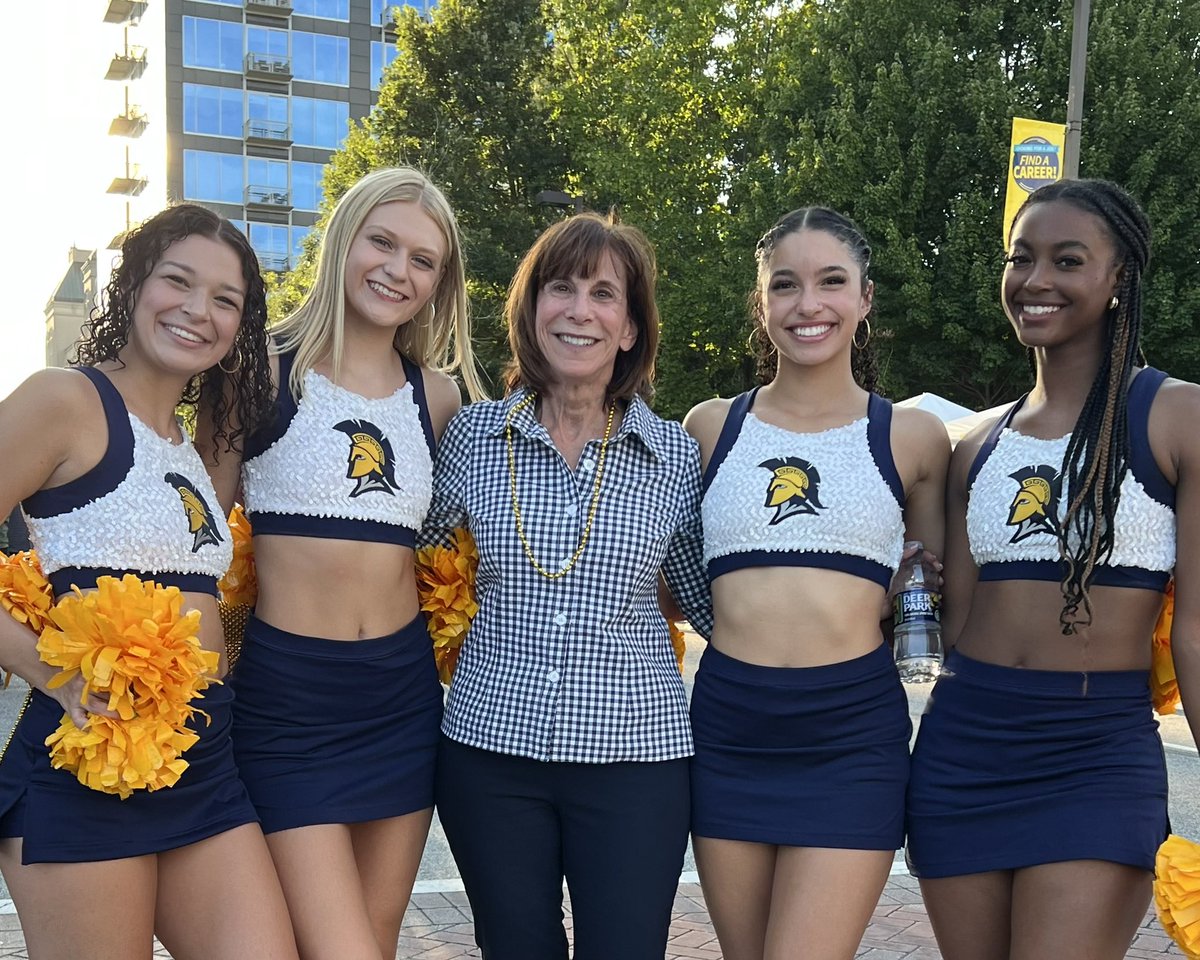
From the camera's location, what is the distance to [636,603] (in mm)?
3264

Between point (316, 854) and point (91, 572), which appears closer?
point (91, 572)

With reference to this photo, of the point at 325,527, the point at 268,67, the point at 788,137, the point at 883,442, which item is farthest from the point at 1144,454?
the point at 268,67

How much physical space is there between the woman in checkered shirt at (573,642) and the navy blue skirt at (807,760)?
A: 0.39ft

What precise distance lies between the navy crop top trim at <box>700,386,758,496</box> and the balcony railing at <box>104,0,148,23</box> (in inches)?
2167

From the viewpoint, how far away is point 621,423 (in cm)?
345

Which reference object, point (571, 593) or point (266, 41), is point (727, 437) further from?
point (266, 41)

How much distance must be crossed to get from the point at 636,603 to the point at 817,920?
3.03 feet

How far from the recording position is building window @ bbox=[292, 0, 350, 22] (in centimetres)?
4891

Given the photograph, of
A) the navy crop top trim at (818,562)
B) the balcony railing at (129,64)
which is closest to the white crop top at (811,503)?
the navy crop top trim at (818,562)

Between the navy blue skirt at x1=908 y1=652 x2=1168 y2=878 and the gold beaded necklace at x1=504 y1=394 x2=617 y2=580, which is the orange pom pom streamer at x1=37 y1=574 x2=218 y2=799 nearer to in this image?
the gold beaded necklace at x1=504 y1=394 x2=617 y2=580

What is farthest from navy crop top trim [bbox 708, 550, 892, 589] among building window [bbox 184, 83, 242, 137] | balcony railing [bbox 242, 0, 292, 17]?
balcony railing [bbox 242, 0, 292, 17]

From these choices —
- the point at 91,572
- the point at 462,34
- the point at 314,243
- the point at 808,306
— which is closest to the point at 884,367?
the point at 314,243

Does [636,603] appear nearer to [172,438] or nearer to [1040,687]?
[1040,687]

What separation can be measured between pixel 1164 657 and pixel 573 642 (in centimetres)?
149
